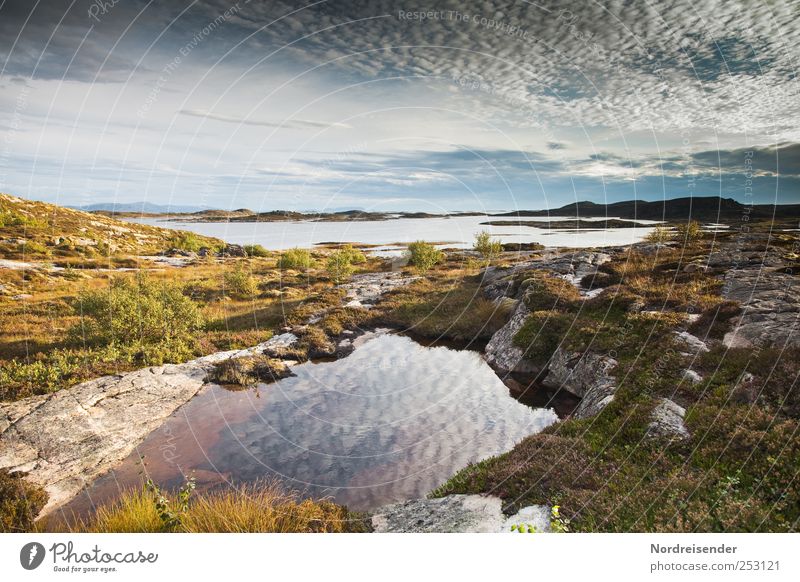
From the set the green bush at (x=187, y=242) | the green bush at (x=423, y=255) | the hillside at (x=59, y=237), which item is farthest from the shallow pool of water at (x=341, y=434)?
the green bush at (x=187, y=242)

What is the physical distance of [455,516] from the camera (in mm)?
7477

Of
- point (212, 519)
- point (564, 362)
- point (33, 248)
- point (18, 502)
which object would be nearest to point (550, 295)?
point (564, 362)

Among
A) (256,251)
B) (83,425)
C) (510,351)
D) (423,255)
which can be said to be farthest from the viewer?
(256,251)

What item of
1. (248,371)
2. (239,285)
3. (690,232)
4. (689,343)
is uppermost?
(690,232)

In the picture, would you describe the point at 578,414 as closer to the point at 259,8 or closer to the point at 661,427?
the point at 661,427

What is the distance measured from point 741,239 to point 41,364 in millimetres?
38221

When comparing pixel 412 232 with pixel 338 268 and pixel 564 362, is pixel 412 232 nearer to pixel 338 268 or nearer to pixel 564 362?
pixel 338 268

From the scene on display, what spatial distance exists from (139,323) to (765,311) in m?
25.4

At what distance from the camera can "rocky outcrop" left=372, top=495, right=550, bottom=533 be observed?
6.91 meters

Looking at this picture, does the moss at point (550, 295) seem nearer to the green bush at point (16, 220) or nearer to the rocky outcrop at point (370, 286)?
the rocky outcrop at point (370, 286)

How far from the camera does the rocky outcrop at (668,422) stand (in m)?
8.30

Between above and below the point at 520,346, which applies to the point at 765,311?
above
